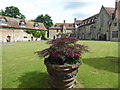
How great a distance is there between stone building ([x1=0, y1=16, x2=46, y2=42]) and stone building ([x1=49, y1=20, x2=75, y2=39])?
521 inches

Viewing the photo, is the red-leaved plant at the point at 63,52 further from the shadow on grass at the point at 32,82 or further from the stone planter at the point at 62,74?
the shadow on grass at the point at 32,82

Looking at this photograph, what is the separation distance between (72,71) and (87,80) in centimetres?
123

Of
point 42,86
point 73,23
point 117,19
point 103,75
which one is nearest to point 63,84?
point 42,86

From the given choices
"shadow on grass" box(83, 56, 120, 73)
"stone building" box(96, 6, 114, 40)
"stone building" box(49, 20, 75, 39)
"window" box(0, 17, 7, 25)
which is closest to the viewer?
"shadow on grass" box(83, 56, 120, 73)

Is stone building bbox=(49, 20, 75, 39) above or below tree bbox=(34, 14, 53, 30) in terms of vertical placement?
below

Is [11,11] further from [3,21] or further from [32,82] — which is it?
[32,82]

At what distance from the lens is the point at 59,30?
1943 inches

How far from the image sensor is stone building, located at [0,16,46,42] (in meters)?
28.8

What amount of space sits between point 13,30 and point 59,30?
24.7m

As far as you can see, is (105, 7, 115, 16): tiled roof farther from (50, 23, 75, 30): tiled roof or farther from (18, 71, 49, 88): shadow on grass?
(18, 71, 49, 88): shadow on grass

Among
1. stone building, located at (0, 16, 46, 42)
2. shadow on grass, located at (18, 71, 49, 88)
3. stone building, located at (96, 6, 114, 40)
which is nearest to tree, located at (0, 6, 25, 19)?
stone building, located at (0, 16, 46, 42)

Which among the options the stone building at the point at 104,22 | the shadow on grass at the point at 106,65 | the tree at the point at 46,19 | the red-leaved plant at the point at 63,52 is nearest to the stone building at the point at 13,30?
the stone building at the point at 104,22

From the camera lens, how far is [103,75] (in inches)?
166

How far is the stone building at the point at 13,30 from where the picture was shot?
94.4 ft
